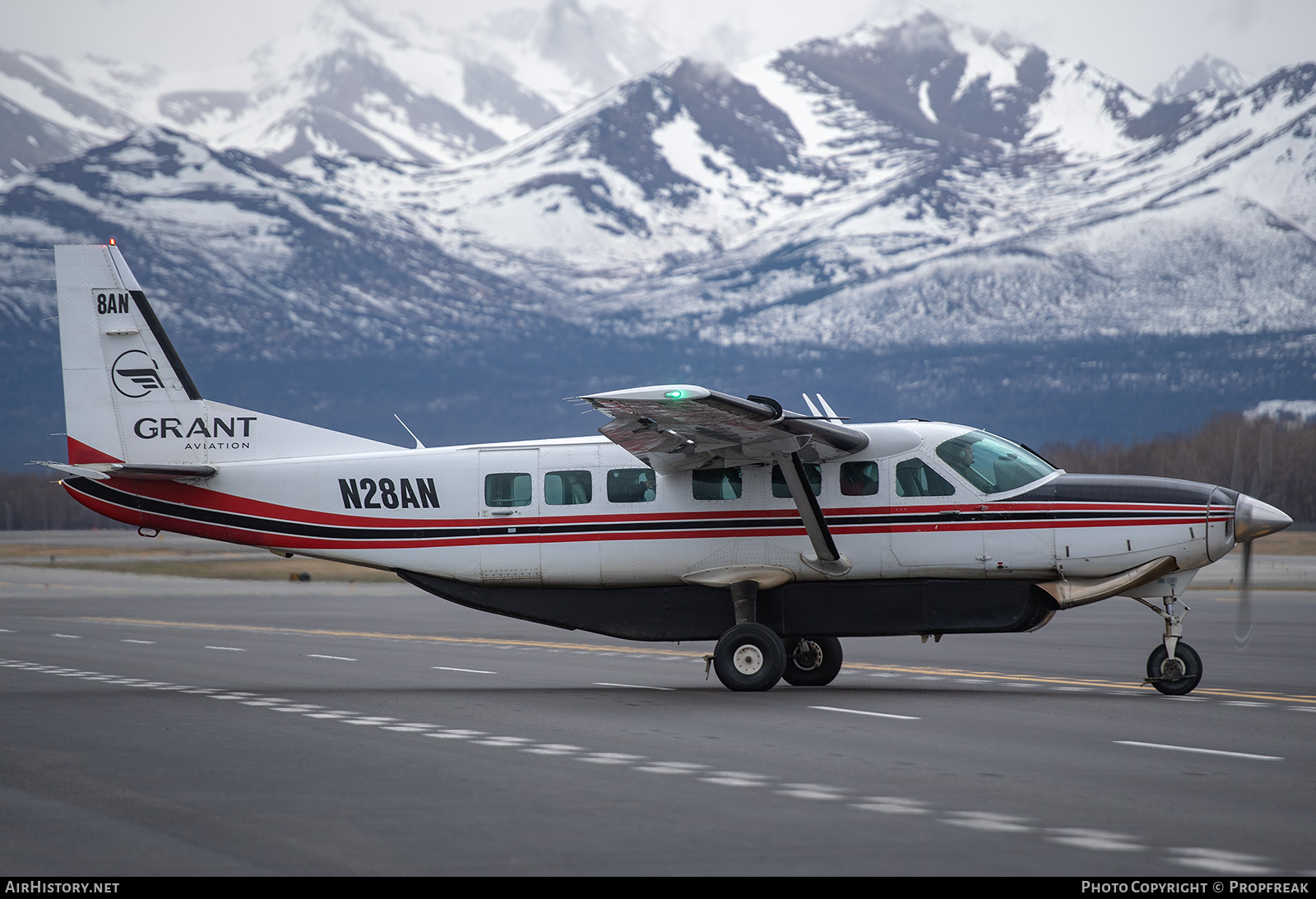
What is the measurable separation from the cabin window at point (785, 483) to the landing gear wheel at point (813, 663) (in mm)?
2040

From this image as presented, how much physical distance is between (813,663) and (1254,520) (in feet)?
18.0

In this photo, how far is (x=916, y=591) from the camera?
16.9 metres

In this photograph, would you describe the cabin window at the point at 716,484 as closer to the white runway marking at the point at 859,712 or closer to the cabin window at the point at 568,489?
the cabin window at the point at 568,489

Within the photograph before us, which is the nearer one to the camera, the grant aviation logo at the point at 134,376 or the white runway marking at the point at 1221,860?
the white runway marking at the point at 1221,860

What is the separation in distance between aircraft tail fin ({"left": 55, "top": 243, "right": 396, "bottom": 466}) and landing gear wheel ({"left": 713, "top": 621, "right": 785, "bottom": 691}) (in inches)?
214

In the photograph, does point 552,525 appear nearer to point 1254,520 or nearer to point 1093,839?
point 1254,520

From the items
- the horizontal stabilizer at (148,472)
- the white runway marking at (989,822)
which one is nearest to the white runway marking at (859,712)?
the white runway marking at (989,822)

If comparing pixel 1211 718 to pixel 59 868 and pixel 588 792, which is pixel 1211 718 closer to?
pixel 588 792

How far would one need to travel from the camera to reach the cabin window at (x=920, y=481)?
669 inches

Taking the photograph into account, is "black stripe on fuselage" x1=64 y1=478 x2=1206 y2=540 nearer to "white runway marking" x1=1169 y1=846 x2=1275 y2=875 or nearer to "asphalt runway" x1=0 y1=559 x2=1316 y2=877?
"asphalt runway" x1=0 y1=559 x2=1316 y2=877

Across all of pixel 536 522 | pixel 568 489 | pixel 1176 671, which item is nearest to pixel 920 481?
pixel 1176 671

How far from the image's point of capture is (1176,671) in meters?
16.0

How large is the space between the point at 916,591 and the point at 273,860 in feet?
34.3

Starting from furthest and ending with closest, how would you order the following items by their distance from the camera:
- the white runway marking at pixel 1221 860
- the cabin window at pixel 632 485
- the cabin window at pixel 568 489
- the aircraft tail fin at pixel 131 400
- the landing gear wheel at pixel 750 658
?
the aircraft tail fin at pixel 131 400, the cabin window at pixel 568 489, the cabin window at pixel 632 485, the landing gear wheel at pixel 750 658, the white runway marking at pixel 1221 860
